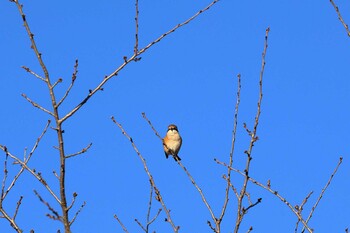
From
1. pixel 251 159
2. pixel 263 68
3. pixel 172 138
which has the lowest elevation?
pixel 251 159

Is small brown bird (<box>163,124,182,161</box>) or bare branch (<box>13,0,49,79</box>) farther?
small brown bird (<box>163,124,182,161</box>)

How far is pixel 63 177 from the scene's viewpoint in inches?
135

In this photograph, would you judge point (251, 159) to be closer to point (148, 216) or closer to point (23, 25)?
point (148, 216)

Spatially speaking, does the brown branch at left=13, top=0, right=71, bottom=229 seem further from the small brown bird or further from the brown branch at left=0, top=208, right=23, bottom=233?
the small brown bird

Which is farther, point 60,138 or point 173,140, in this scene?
point 173,140

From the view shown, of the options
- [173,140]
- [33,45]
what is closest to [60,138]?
[33,45]

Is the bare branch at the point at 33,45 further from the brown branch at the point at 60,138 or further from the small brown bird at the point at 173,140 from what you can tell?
the small brown bird at the point at 173,140

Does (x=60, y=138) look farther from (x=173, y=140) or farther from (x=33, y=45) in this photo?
(x=173, y=140)

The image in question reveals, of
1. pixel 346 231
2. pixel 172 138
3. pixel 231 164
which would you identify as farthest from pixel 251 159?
pixel 172 138

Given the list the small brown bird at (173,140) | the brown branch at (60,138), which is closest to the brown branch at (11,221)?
the brown branch at (60,138)

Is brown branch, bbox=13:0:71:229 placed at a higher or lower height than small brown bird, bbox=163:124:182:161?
lower

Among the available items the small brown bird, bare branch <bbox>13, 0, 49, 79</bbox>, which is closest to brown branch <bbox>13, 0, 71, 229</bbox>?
bare branch <bbox>13, 0, 49, 79</bbox>

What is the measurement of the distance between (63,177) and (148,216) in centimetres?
233

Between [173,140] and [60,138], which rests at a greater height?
[173,140]
